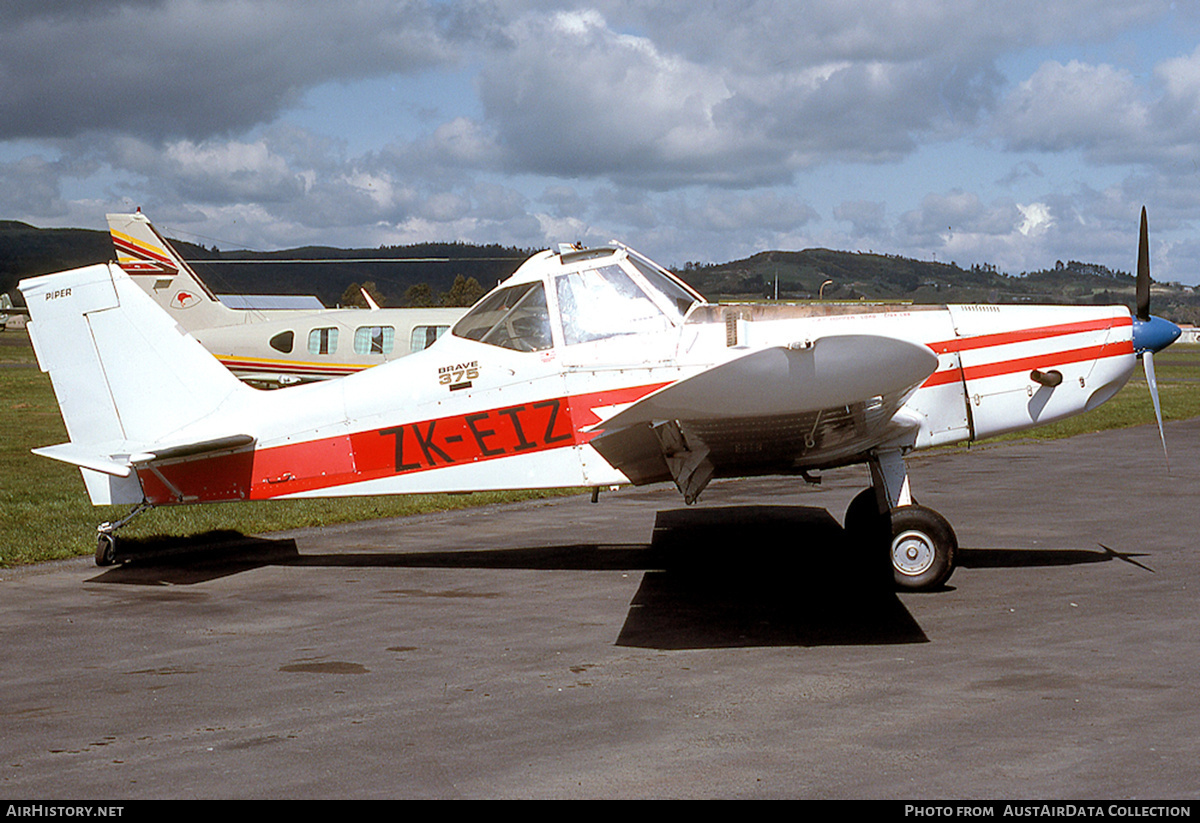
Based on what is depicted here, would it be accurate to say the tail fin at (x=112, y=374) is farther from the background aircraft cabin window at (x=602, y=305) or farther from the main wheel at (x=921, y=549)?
the main wheel at (x=921, y=549)

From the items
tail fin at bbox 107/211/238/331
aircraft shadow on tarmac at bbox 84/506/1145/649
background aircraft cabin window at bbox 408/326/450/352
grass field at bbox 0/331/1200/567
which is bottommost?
aircraft shadow on tarmac at bbox 84/506/1145/649

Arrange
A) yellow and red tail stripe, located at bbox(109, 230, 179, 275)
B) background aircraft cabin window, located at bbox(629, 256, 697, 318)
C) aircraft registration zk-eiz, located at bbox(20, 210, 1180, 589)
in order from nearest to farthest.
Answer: aircraft registration zk-eiz, located at bbox(20, 210, 1180, 589) < background aircraft cabin window, located at bbox(629, 256, 697, 318) < yellow and red tail stripe, located at bbox(109, 230, 179, 275)

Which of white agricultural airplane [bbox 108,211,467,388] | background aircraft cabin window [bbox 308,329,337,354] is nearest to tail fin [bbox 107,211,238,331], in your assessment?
white agricultural airplane [bbox 108,211,467,388]

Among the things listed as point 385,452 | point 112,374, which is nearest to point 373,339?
point 112,374

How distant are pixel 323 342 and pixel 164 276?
6164mm

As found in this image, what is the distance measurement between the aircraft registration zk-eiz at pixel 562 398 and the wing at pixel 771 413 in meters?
0.04

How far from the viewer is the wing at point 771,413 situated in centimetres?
608

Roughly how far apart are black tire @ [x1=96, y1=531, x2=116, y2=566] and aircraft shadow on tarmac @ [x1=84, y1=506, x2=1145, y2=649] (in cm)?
24

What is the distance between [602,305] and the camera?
840cm

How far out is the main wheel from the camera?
26.1ft

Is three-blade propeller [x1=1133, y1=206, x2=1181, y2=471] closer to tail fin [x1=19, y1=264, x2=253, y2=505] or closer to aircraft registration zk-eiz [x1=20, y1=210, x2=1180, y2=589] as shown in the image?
aircraft registration zk-eiz [x1=20, y1=210, x2=1180, y2=589]

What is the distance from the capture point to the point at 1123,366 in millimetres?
8469
